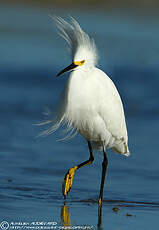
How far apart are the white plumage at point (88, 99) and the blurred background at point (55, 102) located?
721 mm

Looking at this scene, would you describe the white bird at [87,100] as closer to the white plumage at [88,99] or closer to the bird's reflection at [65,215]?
the white plumage at [88,99]

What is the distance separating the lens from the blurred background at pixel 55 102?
6598 mm

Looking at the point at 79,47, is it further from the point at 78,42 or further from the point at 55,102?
the point at 55,102

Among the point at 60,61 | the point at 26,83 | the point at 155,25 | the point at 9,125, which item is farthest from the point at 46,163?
the point at 155,25

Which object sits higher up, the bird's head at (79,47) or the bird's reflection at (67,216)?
the bird's head at (79,47)

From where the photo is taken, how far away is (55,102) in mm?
12508

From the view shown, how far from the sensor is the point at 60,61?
1579 cm

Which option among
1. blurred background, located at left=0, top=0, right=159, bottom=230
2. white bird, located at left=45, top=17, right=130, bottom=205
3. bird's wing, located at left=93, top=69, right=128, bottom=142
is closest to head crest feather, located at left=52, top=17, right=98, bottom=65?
white bird, located at left=45, top=17, right=130, bottom=205

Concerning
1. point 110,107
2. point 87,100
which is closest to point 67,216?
point 87,100

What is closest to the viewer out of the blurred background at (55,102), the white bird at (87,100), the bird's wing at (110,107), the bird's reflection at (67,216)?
the bird's reflection at (67,216)

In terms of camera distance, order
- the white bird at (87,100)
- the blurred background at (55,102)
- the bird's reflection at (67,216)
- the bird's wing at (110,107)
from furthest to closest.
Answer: the bird's wing at (110,107), the white bird at (87,100), the blurred background at (55,102), the bird's reflection at (67,216)

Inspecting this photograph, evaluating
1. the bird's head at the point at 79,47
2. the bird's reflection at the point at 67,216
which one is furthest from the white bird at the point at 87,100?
the bird's reflection at the point at 67,216

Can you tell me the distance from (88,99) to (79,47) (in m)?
0.60

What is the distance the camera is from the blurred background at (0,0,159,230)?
660cm
